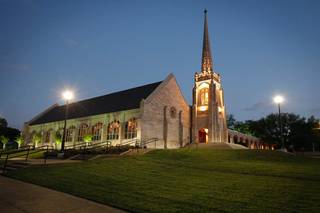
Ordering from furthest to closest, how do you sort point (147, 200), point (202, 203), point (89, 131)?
point (89, 131), point (147, 200), point (202, 203)

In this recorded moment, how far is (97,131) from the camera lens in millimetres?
37938

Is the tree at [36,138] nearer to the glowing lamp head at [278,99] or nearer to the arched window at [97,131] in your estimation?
the arched window at [97,131]

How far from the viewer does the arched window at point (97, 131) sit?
Answer: 37150 mm

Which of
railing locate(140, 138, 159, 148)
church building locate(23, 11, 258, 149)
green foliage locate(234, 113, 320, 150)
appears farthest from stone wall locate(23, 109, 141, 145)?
green foliage locate(234, 113, 320, 150)

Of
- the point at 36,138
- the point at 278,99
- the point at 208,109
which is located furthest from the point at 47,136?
the point at 278,99

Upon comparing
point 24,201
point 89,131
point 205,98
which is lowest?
point 24,201

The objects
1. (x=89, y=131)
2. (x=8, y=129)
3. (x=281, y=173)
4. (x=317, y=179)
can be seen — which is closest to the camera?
(x=317, y=179)

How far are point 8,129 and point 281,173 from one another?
289ft

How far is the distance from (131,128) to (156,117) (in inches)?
158

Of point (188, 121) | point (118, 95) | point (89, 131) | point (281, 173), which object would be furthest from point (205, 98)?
point (281, 173)

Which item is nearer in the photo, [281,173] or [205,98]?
[281,173]

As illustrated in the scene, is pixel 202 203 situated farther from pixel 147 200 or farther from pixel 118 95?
pixel 118 95

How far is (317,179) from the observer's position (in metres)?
10.0

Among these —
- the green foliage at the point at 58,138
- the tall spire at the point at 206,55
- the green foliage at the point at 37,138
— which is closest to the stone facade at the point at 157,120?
the green foliage at the point at 58,138
